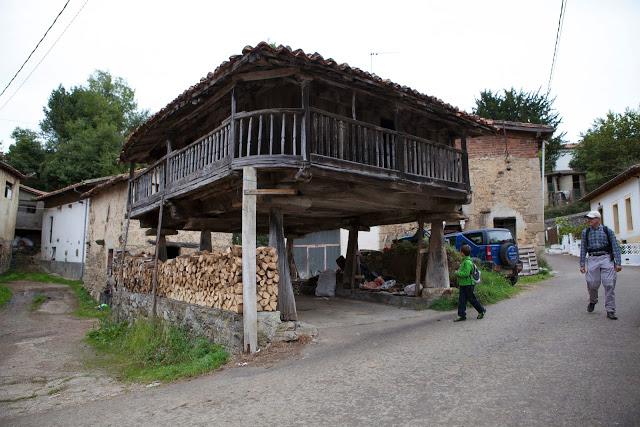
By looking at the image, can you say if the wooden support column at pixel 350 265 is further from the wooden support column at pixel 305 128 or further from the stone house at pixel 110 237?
the stone house at pixel 110 237

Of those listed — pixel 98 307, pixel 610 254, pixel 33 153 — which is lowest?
pixel 98 307

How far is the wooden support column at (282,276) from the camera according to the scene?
7.22m

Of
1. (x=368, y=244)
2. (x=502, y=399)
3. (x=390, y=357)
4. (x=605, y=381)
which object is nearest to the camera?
(x=502, y=399)

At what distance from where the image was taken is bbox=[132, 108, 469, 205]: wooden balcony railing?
659 centimetres

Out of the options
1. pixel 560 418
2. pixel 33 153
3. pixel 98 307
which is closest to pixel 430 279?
pixel 560 418

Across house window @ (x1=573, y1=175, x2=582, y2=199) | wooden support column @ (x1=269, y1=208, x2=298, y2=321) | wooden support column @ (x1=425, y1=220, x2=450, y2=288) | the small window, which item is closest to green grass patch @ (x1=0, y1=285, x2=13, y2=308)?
wooden support column @ (x1=269, y1=208, x2=298, y2=321)

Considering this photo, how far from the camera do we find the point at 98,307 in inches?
640

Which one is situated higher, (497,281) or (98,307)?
(497,281)

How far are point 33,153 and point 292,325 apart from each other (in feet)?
93.7

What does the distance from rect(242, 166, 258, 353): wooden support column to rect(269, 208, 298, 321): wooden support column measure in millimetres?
911

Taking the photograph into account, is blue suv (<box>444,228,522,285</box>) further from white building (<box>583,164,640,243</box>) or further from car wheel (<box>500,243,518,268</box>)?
white building (<box>583,164,640,243</box>)

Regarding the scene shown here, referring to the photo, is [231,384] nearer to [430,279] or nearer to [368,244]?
[430,279]

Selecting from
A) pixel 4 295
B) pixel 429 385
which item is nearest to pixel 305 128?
pixel 429 385

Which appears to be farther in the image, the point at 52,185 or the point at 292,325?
the point at 52,185
